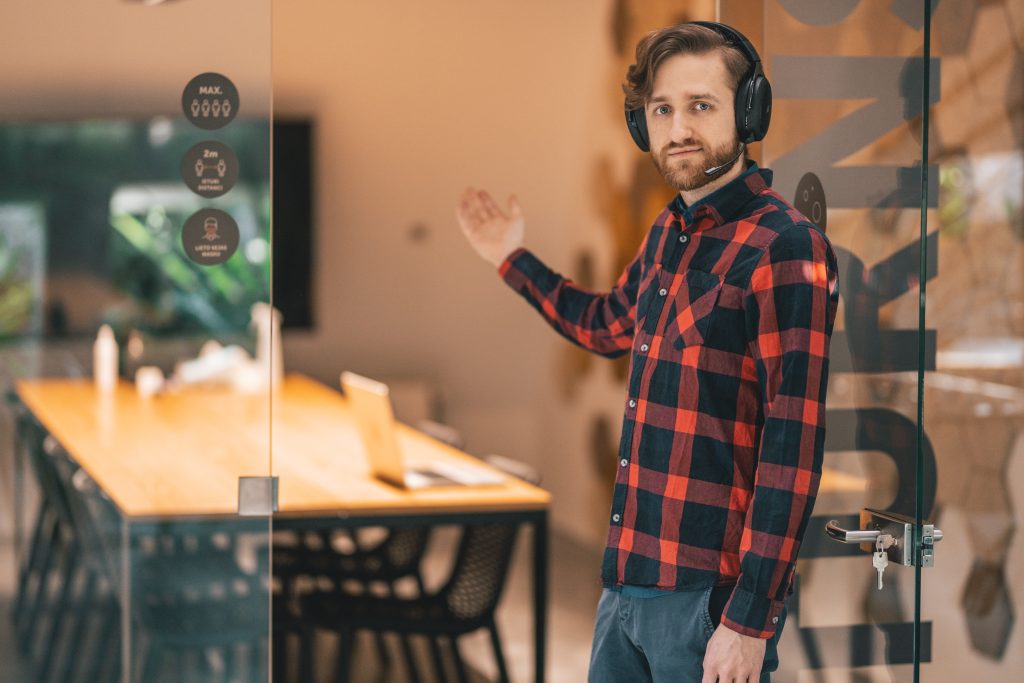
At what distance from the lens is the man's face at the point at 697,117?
1.95 m

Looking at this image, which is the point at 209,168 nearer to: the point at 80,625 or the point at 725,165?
the point at 80,625

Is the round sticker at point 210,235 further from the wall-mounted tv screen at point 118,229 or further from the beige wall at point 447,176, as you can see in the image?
the beige wall at point 447,176

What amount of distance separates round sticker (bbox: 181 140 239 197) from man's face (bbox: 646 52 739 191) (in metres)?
0.99

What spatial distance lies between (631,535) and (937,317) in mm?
1269

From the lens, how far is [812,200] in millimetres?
2457

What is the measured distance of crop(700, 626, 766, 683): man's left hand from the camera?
1789mm

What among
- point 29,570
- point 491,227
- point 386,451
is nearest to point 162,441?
point 29,570

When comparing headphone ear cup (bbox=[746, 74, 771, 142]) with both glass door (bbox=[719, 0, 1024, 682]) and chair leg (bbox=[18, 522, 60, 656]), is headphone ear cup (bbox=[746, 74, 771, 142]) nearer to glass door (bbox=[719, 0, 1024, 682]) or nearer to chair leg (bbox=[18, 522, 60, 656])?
glass door (bbox=[719, 0, 1024, 682])

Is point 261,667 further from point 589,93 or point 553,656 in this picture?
point 589,93

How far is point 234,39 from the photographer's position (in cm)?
256

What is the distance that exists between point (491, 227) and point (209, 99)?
608 millimetres

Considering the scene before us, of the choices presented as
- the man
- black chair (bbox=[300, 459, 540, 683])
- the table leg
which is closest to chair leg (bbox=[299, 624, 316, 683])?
black chair (bbox=[300, 459, 540, 683])

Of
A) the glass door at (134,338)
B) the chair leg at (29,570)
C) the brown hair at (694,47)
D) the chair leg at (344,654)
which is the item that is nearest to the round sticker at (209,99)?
the glass door at (134,338)

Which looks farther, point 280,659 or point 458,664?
point 280,659
